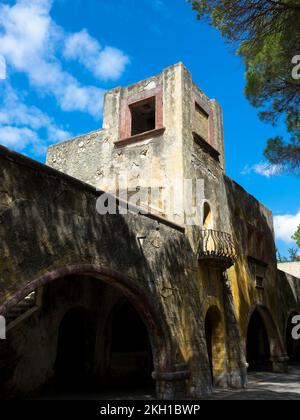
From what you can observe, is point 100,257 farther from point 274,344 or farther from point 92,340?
point 274,344

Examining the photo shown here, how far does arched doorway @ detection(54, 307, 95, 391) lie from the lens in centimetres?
1107

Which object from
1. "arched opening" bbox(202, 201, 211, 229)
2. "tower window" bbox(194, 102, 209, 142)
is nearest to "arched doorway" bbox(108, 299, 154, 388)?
"arched opening" bbox(202, 201, 211, 229)

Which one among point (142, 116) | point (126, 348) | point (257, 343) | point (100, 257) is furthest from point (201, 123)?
point (257, 343)

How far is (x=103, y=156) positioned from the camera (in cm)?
1323

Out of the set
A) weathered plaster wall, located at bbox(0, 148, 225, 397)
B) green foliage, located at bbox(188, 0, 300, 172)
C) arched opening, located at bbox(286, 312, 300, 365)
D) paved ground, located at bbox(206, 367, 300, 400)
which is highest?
green foliage, located at bbox(188, 0, 300, 172)

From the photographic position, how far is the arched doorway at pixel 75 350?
11070 millimetres

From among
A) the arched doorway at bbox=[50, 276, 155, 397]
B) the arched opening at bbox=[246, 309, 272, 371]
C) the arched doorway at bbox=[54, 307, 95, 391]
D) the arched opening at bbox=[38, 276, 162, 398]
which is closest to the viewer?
the arched opening at bbox=[38, 276, 162, 398]

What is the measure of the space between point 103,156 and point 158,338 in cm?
650

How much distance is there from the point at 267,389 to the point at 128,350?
4.10m

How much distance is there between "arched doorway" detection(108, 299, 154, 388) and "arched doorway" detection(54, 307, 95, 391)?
652mm

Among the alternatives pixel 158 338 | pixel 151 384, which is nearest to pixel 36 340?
pixel 158 338

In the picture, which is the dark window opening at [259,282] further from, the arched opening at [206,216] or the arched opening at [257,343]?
the arched opening at [206,216]

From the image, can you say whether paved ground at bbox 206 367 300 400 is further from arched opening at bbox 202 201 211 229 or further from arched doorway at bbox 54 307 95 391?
arched opening at bbox 202 201 211 229
